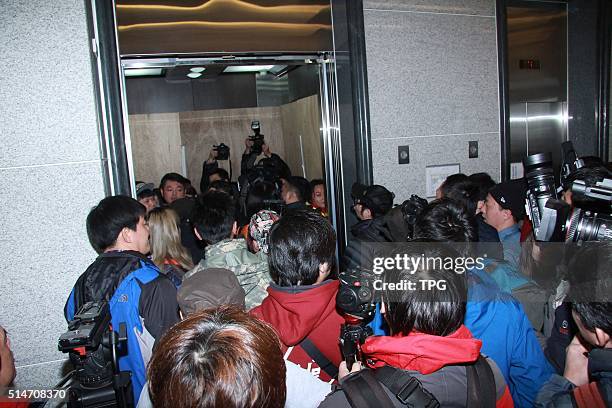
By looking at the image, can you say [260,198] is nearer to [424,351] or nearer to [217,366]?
[424,351]

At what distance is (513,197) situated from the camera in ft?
10.9

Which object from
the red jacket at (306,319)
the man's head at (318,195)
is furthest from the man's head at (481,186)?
the red jacket at (306,319)

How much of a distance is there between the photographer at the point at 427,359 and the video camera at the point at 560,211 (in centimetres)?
108

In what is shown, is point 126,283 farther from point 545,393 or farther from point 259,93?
point 259,93

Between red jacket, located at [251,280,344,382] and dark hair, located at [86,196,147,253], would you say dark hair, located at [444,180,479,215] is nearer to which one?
red jacket, located at [251,280,344,382]

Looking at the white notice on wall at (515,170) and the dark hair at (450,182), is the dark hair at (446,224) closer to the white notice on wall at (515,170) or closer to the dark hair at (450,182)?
the dark hair at (450,182)

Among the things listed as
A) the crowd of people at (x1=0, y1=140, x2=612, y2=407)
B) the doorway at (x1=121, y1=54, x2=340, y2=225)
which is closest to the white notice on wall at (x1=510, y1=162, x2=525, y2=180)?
the crowd of people at (x1=0, y1=140, x2=612, y2=407)

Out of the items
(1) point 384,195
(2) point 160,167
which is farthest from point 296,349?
(2) point 160,167

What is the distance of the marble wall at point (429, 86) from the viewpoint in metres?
4.53

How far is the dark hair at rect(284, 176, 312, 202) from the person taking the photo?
14.3ft

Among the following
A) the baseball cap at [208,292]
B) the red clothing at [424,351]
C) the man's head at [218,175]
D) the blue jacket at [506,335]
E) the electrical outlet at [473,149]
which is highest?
the electrical outlet at [473,149]

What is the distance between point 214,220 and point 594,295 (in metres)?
2.14

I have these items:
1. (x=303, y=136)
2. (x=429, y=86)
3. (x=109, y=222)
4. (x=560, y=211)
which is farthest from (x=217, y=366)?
(x=303, y=136)

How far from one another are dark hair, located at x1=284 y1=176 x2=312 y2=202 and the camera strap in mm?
2525
